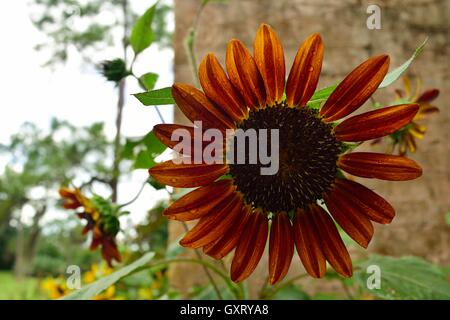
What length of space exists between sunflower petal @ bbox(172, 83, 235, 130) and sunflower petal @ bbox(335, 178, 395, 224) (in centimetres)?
9

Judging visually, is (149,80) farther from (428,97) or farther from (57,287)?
(57,287)

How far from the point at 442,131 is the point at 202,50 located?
0.52 meters

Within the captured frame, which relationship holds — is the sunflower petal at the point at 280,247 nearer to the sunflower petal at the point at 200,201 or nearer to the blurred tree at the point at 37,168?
the sunflower petal at the point at 200,201

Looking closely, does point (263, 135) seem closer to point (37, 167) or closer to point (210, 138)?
point (210, 138)

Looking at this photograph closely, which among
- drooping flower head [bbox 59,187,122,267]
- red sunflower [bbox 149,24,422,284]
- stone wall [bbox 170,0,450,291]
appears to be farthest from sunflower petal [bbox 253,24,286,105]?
stone wall [bbox 170,0,450,291]

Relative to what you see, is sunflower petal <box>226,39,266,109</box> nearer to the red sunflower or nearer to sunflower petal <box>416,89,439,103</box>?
the red sunflower

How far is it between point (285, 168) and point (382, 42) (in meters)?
0.77

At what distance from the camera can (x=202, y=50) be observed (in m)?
1.04

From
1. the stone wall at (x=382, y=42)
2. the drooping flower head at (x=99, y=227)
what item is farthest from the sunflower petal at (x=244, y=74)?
the stone wall at (x=382, y=42)

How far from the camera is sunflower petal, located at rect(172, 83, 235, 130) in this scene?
1.07ft

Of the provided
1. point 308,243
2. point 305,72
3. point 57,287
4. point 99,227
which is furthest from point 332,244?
point 57,287

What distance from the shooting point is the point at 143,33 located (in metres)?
0.54

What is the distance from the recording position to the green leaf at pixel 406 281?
1.67ft
